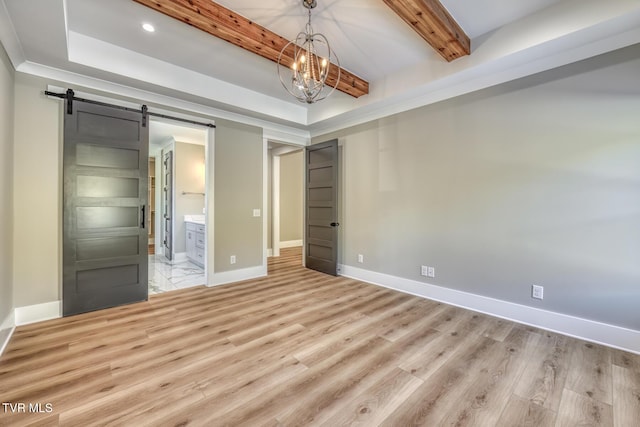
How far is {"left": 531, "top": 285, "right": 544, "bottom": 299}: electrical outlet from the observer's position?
8.94 feet

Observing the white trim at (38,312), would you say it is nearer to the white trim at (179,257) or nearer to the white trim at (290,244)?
the white trim at (179,257)

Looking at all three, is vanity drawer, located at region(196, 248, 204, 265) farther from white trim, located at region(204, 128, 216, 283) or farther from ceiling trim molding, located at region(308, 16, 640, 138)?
ceiling trim molding, located at region(308, 16, 640, 138)

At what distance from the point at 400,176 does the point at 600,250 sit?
2.18m

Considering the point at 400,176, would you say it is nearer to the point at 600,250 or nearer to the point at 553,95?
the point at 553,95

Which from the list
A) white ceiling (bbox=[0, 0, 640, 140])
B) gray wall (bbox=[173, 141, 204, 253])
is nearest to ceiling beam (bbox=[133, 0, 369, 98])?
white ceiling (bbox=[0, 0, 640, 140])

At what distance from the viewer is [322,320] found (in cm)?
286

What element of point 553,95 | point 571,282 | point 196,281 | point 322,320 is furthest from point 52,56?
point 571,282

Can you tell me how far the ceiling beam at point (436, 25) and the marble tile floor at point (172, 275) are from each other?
4189 mm

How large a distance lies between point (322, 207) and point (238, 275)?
1852mm

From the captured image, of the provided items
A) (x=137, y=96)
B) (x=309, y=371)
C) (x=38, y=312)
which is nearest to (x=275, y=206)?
(x=137, y=96)

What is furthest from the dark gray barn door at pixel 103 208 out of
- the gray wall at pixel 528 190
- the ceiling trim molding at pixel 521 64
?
the gray wall at pixel 528 190

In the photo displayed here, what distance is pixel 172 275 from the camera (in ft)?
15.3

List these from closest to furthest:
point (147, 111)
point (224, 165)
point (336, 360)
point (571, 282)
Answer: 1. point (336, 360)
2. point (571, 282)
3. point (147, 111)
4. point (224, 165)

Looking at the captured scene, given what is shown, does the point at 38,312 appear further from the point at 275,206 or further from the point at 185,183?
the point at 275,206
